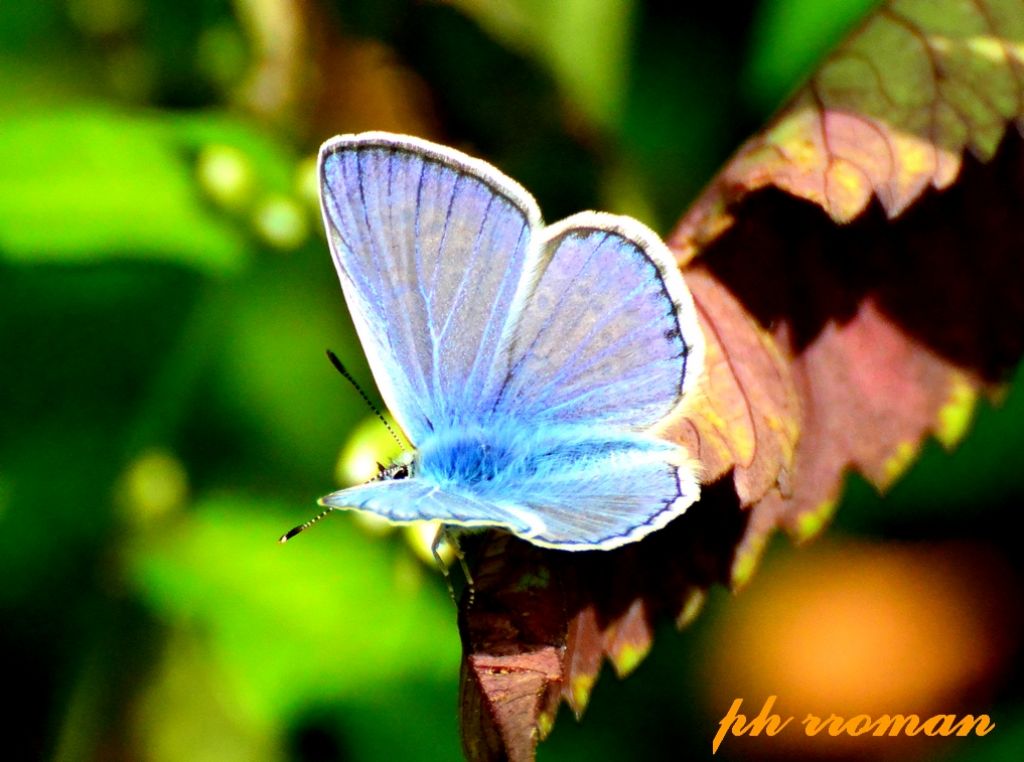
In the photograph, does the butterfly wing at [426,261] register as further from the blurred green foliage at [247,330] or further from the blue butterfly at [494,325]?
the blurred green foliage at [247,330]

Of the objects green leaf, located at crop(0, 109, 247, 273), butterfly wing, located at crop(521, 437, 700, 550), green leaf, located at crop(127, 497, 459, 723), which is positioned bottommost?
green leaf, located at crop(127, 497, 459, 723)

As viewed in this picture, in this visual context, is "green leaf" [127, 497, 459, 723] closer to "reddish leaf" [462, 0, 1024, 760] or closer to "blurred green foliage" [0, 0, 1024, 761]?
"blurred green foliage" [0, 0, 1024, 761]

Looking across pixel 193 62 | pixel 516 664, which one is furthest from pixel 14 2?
pixel 516 664

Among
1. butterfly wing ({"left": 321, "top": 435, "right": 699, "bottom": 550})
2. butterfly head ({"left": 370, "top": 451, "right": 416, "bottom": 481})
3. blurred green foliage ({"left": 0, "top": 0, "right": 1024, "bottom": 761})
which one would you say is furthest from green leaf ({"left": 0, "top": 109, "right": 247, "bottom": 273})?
butterfly wing ({"left": 321, "top": 435, "right": 699, "bottom": 550})

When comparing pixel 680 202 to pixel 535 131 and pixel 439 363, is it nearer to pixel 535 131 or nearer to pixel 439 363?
pixel 535 131

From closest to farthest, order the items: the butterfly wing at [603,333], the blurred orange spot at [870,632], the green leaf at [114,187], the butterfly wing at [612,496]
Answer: the butterfly wing at [612,496] < the butterfly wing at [603,333] < the blurred orange spot at [870,632] < the green leaf at [114,187]

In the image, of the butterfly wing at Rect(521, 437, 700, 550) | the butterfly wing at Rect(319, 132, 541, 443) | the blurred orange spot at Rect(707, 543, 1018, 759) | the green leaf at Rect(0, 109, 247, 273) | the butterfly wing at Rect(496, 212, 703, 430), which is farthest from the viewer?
the green leaf at Rect(0, 109, 247, 273)

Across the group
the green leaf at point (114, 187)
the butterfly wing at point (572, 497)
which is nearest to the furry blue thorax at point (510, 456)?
the butterfly wing at point (572, 497)
